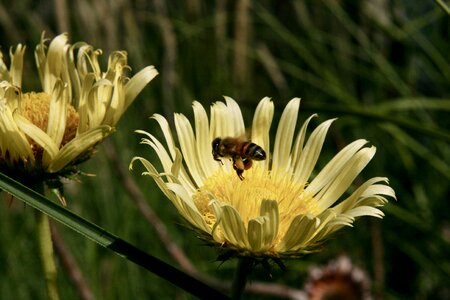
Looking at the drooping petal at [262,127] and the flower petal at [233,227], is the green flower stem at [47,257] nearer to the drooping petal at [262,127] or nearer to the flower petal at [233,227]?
the flower petal at [233,227]

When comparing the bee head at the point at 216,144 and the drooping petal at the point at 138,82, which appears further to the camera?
the bee head at the point at 216,144

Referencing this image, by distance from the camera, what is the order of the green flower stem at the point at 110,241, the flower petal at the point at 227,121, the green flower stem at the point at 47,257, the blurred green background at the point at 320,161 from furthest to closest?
the blurred green background at the point at 320,161 < the flower petal at the point at 227,121 < the green flower stem at the point at 47,257 < the green flower stem at the point at 110,241

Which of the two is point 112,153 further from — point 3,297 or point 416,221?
point 416,221

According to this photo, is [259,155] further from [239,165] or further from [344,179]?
[344,179]

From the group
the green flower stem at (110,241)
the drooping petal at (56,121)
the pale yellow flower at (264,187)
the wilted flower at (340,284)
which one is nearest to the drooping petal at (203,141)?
the pale yellow flower at (264,187)

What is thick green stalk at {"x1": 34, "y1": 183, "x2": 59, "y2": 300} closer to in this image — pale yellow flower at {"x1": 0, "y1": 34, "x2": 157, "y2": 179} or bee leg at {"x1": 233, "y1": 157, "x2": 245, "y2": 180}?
pale yellow flower at {"x1": 0, "y1": 34, "x2": 157, "y2": 179}

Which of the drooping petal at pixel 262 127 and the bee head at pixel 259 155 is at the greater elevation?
the drooping petal at pixel 262 127

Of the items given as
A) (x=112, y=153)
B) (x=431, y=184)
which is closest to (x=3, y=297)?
(x=112, y=153)

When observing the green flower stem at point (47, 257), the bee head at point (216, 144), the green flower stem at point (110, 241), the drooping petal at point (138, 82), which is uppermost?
the drooping petal at point (138, 82)

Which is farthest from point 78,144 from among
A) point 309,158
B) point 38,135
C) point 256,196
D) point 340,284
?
point 340,284
